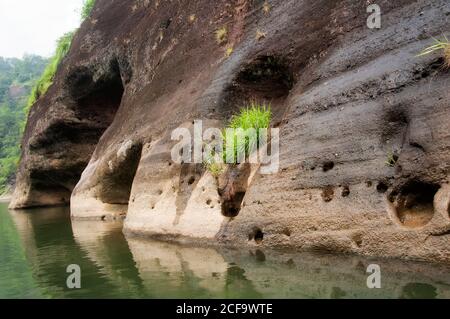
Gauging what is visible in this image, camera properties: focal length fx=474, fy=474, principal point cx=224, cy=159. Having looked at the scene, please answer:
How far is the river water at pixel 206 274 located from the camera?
4.26 meters

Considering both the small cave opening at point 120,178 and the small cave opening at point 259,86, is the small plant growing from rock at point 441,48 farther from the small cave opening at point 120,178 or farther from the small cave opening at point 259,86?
the small cave opening at point 120,178

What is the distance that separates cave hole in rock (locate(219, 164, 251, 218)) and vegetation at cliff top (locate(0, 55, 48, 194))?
30266 millimetres

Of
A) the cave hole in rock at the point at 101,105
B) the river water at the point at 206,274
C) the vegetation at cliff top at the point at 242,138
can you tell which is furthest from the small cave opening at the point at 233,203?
the cave hole in rock at the point at 101,105

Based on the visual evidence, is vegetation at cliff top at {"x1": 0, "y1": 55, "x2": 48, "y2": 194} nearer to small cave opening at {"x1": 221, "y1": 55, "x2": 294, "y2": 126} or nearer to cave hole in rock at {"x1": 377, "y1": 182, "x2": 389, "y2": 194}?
small cave opening at {"x1": 221, "y1": 55, "x2": 294, "y2": 126}

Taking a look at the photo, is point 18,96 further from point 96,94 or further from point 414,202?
point 414,202

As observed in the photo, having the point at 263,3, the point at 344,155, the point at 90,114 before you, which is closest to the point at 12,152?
the point at 90,114

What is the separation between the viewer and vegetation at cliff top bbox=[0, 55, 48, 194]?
153 ft

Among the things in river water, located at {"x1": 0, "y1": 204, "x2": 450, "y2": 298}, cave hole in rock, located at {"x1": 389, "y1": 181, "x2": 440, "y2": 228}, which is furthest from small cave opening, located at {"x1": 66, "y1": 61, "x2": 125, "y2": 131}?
cave hole in rock, located at {"x1": 389, "y1": 181, "x2": 440, "y2": 228}

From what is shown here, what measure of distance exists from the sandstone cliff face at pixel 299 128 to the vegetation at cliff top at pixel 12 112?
1007 inches

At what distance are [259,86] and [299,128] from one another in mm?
2485
